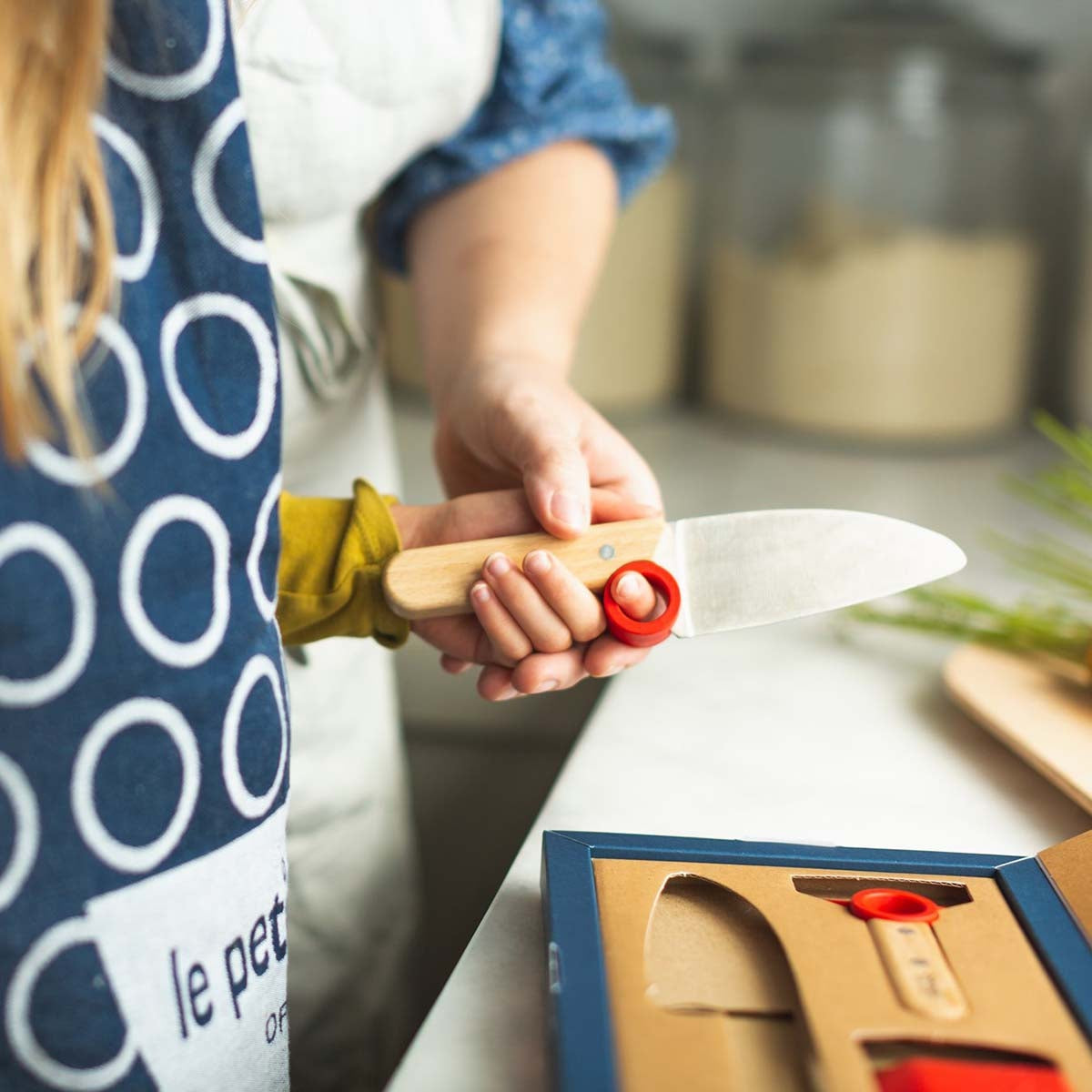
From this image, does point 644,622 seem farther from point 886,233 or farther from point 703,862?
point 886,233

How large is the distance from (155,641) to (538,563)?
147 millimetres

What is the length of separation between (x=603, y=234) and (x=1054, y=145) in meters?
0.74

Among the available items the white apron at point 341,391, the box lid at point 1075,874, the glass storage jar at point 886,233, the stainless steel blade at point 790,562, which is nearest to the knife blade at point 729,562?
the stainless steel blade at point 790,562

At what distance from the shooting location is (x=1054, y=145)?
128 cm

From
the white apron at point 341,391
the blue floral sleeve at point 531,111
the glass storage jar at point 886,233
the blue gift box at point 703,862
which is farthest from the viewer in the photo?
the glass storage jar at point 886,233

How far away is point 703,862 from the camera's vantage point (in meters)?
0.43

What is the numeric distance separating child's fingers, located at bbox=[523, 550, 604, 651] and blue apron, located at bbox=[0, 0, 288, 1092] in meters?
0.10

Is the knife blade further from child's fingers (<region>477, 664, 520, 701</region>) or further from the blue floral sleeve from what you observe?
the blue floral sleeve

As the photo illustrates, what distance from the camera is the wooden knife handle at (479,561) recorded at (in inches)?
19.3

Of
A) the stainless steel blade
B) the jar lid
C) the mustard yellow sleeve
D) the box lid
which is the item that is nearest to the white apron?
the mustard yellow sleeve

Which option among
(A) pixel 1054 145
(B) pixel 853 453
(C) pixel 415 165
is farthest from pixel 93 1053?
(A) pixel 1054 145

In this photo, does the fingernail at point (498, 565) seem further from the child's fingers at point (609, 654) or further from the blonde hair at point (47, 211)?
the blonde hair at point (47, 211)

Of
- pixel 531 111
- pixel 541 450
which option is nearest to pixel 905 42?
pixel 531 111

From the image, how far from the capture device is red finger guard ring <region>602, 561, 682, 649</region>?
49cm
